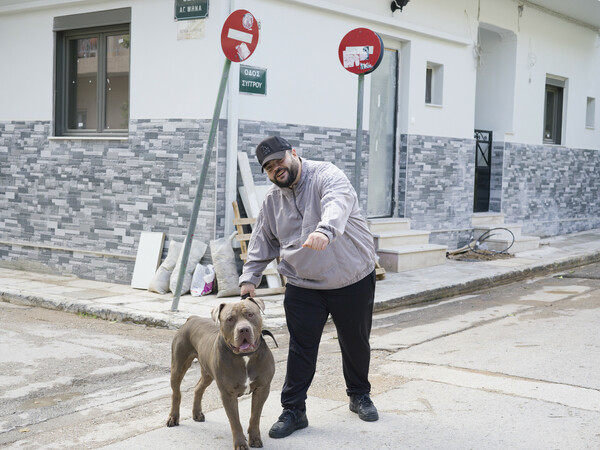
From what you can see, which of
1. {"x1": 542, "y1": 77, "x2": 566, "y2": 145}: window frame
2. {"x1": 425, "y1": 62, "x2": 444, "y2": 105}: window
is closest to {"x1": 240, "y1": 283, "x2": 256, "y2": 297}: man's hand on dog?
{"x1": 425, "y1": 62, "x2": 444, "y2": 105}: window

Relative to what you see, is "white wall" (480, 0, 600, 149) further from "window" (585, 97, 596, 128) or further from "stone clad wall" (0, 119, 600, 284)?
"stone clad wall" (0, 119, 600, 284)

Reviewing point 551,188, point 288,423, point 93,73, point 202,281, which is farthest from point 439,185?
point 288,423

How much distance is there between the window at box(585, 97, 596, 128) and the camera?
17.6 m

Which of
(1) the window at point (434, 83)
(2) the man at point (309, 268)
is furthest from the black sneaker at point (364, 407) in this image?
(1) the window at point (434, 83)

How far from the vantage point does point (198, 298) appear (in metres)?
8.99

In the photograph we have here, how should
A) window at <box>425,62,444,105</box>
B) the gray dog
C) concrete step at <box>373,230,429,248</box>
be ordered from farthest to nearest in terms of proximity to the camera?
window at <box>425,62,444,105</box>, concrete step at <box>373,230,429,248</box>, the gray dog

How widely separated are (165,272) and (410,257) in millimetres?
3740

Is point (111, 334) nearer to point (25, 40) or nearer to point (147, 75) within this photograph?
point (147, 75)

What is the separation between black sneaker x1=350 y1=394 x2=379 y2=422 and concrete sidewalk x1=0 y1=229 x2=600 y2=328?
120 inches

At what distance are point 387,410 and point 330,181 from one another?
1573mm

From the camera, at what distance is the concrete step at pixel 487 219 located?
13.9m

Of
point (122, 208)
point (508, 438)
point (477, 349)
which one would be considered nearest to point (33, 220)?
point (122, 208)

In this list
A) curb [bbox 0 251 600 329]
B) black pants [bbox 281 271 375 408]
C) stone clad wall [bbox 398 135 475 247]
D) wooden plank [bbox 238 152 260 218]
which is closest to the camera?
black pants [bbox 281 271 375 408]

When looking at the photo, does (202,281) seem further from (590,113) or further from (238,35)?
(590,113)
